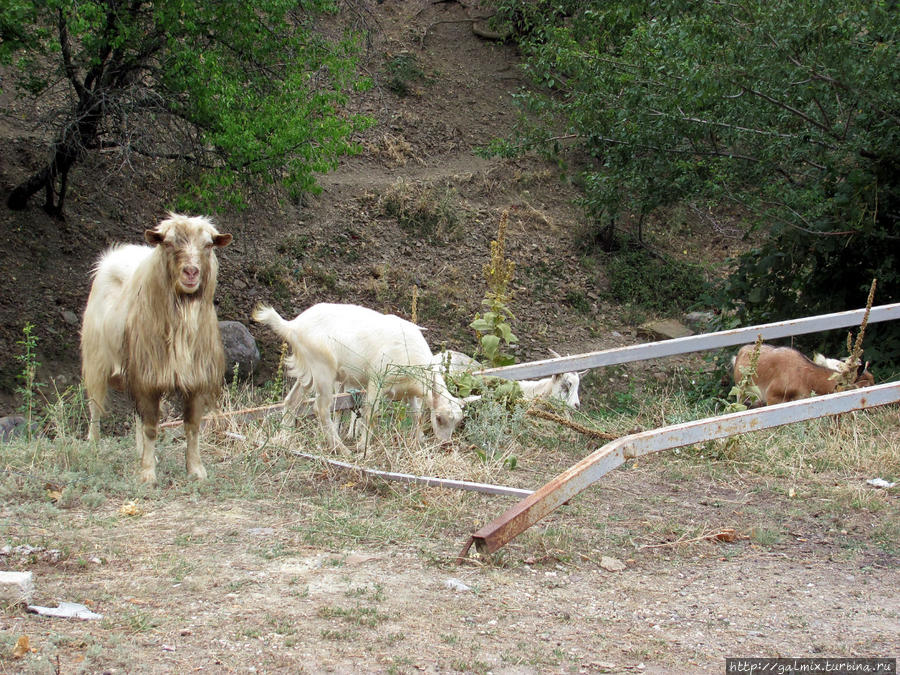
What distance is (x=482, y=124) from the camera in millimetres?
20875

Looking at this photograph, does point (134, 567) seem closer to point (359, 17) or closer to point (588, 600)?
point (588, 600)

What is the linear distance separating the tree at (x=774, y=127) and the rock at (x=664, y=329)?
153 inches

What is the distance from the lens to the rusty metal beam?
13.5 ft

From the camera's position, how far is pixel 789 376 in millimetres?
8414

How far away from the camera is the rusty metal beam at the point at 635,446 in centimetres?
412

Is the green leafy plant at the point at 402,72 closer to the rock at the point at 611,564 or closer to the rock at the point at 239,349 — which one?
the rock at the point at 239,349

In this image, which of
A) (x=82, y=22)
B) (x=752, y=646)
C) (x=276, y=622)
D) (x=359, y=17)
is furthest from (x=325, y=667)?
(x=359, y=17)

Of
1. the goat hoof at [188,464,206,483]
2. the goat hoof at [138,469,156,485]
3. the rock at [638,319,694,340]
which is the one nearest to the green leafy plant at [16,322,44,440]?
the goat hoof at [138,469,156,485]

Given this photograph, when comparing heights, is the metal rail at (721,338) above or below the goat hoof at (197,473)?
above

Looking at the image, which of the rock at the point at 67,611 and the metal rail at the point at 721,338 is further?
the metal rail at the point at 721,338

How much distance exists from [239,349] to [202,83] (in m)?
3.48

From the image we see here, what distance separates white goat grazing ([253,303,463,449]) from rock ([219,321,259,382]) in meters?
4.32

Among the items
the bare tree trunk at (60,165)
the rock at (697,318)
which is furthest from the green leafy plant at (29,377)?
the rock at (697,318)

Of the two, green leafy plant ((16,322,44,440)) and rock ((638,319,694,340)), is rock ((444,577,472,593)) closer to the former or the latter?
green leafy plant ((16,322,44,440))
